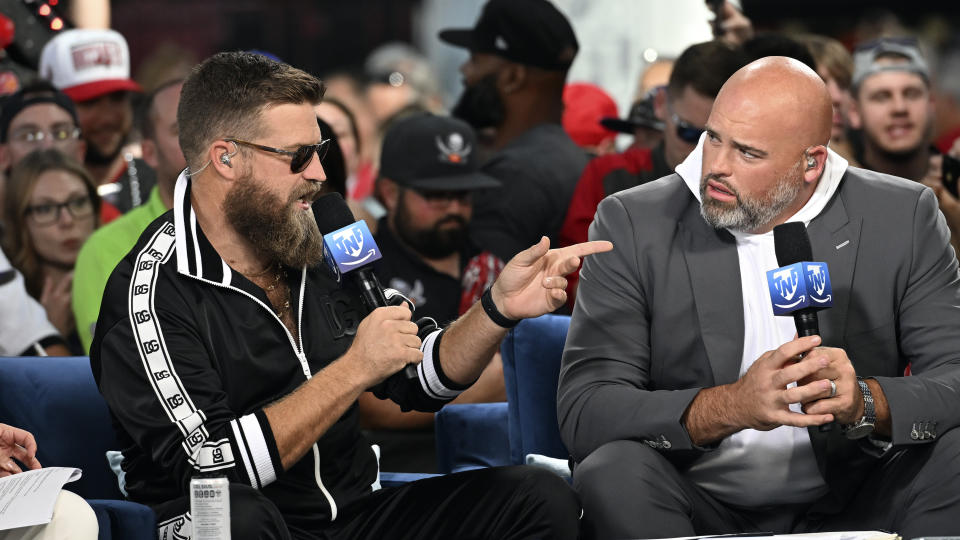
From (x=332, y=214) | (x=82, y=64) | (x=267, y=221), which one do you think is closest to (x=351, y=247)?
(x=332, y=214)

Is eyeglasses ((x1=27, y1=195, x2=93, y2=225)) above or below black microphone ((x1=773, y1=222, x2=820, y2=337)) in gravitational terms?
below

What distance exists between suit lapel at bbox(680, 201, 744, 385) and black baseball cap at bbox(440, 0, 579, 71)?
235 centimetres

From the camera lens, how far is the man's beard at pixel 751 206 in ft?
10.4

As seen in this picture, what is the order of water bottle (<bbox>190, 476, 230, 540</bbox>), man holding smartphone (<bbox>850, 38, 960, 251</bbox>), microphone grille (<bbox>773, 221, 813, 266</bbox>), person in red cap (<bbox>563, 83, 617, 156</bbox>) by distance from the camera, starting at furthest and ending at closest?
person in red cap (<bbox>563, 83, 617, 156</bbox>)
man holding smartphone (<bbox>850, 38, 960, 251</bbox>)
microphone grille (<bbox>773, 221, 813, 266</bbox>)
water bottle (<bbox>190, 476, 230, 540</bbox>)

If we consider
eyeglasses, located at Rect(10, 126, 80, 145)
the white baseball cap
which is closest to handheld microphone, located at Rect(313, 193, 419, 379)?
eyeglasses, located at Rect(10, 126, 80, 145)

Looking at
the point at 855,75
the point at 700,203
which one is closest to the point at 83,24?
the point at 855,75

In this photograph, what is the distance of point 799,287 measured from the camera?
267 centimetres

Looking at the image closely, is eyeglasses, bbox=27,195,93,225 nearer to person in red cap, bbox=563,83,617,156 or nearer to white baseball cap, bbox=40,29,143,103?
white baseball cap, bbox=40,29,143,103

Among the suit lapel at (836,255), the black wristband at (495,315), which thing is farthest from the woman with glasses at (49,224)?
the suit lapel at (836,255)

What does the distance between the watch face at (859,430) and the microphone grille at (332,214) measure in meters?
1.20

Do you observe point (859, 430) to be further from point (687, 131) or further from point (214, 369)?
point (687, 131)

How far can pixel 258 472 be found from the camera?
274 cm

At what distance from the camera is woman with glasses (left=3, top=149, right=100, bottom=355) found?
196 inches

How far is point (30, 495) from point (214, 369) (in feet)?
1.58
